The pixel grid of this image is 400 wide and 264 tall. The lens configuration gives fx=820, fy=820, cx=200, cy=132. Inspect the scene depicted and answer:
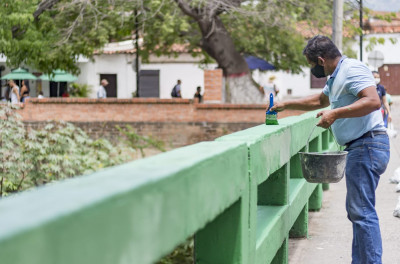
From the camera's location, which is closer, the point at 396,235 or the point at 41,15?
the point at 396,235

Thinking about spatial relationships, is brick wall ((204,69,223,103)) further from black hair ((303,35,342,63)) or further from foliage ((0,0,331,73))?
black hair ((303,35,342,63))

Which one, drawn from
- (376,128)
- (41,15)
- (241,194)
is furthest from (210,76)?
(241,194)

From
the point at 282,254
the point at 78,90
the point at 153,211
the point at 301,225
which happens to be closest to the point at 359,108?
the point at 282,254

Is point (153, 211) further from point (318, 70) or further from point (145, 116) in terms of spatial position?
point (145, 116)

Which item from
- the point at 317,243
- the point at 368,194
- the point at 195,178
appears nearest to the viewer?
the point at 195,178

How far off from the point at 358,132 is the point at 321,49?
60 cm

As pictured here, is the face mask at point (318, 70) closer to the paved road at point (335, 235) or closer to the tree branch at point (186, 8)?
the paved road at point (335, 235)

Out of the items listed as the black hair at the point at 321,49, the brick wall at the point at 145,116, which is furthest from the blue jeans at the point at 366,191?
the brick wall at the point at 145,116

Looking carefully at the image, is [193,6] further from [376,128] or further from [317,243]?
[376,128]

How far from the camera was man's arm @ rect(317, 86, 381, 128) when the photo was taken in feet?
16.4

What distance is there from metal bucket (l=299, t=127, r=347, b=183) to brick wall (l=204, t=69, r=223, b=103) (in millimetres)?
19663

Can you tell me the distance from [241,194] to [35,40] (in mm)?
19412

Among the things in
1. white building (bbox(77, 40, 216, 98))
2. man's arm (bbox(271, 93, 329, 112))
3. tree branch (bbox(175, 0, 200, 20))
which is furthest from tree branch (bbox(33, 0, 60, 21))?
white building (bbox(77, 40, 216, 98))

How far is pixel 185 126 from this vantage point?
74.4ft
